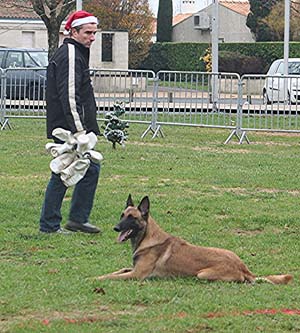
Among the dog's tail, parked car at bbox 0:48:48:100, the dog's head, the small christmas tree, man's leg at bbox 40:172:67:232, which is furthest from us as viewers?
parked car at bbox 0:48:48:100

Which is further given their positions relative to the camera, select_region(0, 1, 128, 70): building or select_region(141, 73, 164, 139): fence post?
select_region(0, 1, 128, 70): building

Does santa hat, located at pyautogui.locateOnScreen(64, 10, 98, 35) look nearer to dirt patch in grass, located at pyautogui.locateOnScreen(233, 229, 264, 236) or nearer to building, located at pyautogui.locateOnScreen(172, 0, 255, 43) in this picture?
dirt patch in grass, located at pyautogui.locateOnScreen(233, 229, 264, 236)

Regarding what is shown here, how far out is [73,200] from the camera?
10773mm

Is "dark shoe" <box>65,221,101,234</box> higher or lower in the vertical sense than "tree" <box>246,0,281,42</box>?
lower

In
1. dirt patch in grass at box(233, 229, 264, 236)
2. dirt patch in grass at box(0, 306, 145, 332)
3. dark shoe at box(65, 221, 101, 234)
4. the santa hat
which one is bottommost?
dirt patch in grass at box(0, 306, 145, 332)

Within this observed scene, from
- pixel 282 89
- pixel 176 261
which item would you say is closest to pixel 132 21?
pixel 282 89

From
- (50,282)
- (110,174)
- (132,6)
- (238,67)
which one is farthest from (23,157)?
(132,6)

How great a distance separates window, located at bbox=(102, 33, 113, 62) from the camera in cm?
5009

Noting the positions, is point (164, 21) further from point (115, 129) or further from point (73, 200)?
point (73, 200)

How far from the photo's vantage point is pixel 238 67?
55.0 metres

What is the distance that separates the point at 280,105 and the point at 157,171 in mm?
6827

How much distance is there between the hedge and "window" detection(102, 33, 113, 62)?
5.58 m

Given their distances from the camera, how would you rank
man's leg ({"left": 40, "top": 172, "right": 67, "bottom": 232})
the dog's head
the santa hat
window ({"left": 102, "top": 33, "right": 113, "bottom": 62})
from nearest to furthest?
1. the dog's head
2. the santa hat
3. man's leg ({"left": 40, "top": 172, "right": 67, "bottom": 232})
4. window ({"left": 102, "top": 33, "right": 113, "bottom": 62})

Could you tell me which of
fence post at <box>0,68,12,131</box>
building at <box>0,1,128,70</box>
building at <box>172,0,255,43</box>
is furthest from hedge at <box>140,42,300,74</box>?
fence post at <box>0,68,12,131</box>
